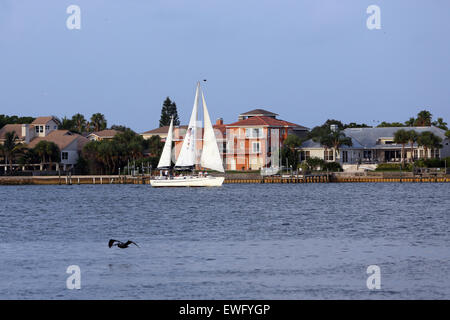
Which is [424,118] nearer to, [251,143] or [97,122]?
[251,143]

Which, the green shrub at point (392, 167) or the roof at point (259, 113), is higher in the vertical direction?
the roof at point (259, 113)

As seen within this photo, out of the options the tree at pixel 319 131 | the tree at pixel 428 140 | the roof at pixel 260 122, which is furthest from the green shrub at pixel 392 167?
the roof at pixel 260 122

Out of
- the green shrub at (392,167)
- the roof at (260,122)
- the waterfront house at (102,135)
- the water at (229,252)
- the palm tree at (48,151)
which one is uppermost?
the roof at (260,122)

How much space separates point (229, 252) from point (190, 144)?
49.6m

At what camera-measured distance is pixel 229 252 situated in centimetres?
2689

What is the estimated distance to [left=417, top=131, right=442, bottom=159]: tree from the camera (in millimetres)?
91312

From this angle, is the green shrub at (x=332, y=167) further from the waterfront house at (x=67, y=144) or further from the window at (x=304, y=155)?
the waterfront house at (x=67, y=144)

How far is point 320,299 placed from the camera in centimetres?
1844

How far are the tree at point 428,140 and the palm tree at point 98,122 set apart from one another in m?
68.9

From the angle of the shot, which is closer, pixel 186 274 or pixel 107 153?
pixel 186 274

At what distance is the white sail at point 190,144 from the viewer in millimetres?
75938

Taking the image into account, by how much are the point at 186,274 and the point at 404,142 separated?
7409 cm

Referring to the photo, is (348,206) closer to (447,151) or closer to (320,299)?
(320,299)

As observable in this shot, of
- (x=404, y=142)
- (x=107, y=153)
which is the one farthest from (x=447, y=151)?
(x=107, y=153)
